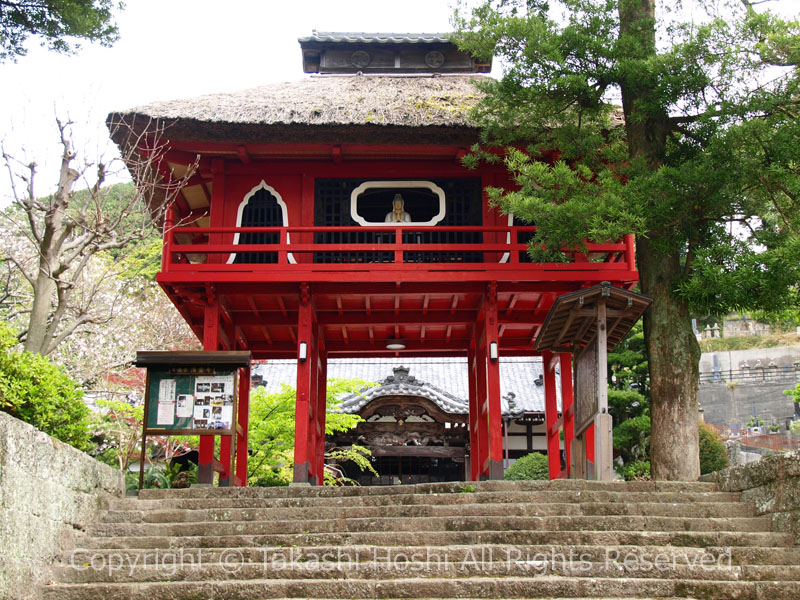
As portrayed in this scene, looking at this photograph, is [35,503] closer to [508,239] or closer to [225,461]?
[225,461]

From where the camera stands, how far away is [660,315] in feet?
38.5

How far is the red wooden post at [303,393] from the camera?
12344 millimetres

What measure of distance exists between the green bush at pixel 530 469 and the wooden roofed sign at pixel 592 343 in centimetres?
629

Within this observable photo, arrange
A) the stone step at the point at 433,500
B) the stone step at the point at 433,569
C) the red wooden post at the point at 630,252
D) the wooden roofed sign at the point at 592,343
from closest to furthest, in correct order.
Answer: the stone step at the point at 433,569
the stone step at the point at 433,500
the wooden roofed sign at the point at 592,343
the red wooden post at the point at 630,252

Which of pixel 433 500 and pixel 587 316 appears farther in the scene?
pixel 587 316

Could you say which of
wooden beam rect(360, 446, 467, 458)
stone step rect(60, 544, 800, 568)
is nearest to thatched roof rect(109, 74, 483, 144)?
stone step rect(60, 544, 800, 568)

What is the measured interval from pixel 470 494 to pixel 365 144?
6.70m

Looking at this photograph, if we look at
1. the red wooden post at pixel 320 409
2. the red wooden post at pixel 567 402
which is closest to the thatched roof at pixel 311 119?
the red wooden post at pixel 320 409

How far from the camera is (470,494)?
8547mm

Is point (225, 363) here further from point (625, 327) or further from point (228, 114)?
point (625, 327)

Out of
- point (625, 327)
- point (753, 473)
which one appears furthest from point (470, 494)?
point (625, 327)

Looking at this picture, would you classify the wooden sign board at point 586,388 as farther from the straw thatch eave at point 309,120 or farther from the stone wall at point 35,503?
the stone wall at point 35,503

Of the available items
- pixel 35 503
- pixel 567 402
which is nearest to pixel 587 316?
pixel 567 402

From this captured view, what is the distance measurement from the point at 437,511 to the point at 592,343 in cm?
347
